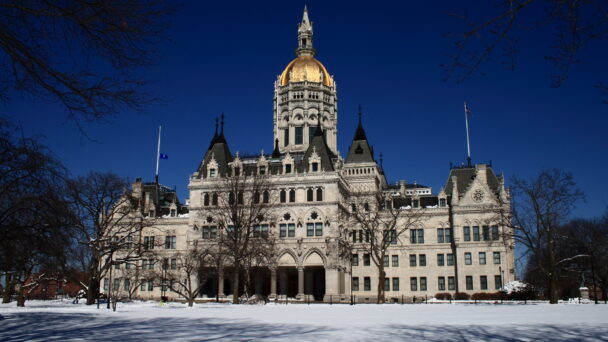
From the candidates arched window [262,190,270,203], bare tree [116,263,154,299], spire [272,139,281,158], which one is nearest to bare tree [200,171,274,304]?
arched window [262,190,270,203]

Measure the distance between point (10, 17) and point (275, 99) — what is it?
289ft

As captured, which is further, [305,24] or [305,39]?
[305,24]

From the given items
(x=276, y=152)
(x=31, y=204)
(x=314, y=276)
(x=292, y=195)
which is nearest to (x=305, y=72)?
(x=276, y=152)

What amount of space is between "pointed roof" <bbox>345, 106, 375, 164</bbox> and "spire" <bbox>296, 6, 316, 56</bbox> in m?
24.5

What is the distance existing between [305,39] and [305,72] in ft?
43.3

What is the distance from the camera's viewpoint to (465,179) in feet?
231

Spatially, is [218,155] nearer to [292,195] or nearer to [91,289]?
[292,195]

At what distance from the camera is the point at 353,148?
8238cm

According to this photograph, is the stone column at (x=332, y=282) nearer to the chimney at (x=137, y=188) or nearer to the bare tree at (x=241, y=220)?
the bare tree at (x=241, y=220)

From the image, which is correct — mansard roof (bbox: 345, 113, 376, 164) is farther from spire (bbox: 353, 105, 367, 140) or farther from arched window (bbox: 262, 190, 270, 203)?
arched window (bbox: 262, 190, 270, 203)

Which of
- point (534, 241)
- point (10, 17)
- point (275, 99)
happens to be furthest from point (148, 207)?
point (10, 17)

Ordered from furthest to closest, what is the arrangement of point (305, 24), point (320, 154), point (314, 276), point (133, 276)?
point (305, 24) < point (314, 276) < point (320, 154) < point (133, 276)

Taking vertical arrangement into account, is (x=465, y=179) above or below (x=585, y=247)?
above

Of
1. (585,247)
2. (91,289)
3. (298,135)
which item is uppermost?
(298,135)
